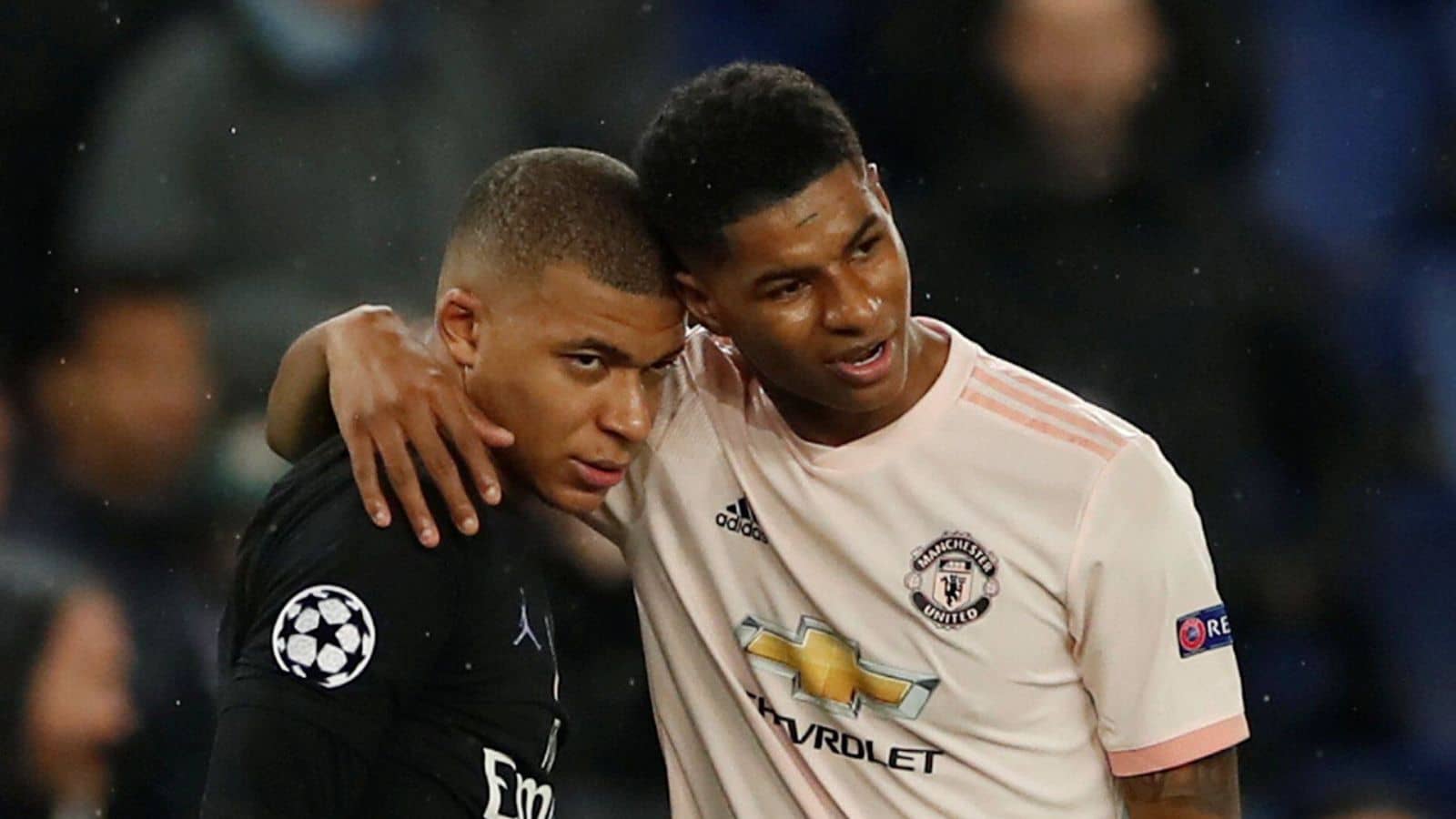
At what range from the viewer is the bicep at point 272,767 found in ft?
5.29

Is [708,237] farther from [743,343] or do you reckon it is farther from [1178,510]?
[1178,510]

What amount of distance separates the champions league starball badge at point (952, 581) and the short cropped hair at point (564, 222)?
0.36 meters

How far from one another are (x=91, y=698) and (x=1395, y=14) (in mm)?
2374

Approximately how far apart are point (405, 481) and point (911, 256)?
162 centimetres

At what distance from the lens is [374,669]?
1653mm

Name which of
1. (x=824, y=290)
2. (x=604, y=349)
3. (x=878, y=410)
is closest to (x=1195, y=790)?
(x=878, y=410)

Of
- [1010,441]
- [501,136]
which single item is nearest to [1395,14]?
[501,136]

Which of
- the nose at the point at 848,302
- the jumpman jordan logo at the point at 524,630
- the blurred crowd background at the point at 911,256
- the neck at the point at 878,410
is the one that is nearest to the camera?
the jumpman jordan logo at the point at 524,630

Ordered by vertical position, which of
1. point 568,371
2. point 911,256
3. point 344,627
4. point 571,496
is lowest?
point 344,627

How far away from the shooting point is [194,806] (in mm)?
3025

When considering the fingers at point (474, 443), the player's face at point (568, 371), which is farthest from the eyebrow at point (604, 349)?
the fingers at point (474, 443)

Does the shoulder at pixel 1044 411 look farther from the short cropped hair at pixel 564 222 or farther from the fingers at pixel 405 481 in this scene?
the fingers at pixel 405 481

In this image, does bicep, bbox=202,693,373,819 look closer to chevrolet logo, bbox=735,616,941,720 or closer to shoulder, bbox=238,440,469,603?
shoulder, bbox=238,440,469,603

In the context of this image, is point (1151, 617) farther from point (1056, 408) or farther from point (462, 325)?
point (462, 325)
